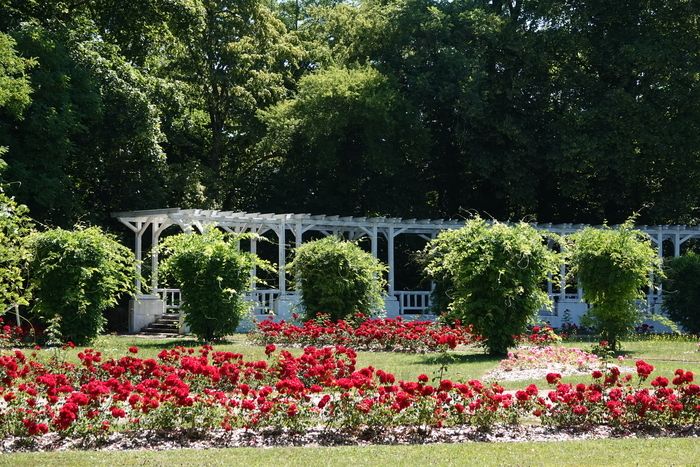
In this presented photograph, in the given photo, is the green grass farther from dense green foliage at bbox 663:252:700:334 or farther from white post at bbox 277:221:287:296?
dense green foliage at bbox 663:252:700:334

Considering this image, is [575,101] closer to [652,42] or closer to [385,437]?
[652,42]

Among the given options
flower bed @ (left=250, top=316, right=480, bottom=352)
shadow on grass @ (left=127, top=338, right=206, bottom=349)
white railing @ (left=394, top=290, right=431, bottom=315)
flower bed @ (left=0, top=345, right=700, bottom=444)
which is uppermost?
white railing @ (left=394, top=290, right=431, bottom=315)

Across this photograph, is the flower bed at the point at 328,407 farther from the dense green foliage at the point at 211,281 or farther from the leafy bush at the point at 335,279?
the leafy bush at the point at 335,279

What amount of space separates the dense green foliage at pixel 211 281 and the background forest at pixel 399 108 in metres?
8.02

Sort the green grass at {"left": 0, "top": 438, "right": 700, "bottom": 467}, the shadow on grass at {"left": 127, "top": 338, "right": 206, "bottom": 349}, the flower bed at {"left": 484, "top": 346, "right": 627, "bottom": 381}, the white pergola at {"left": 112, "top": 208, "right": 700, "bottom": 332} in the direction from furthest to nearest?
the white pergola at {"left": 112, "top": 208, "right": 700, "bottom": 332}, the shadow on grass at {"left": 127, "top": 338, "right": 206, "bottom": 349}, the flower bed at {"left": 484, "top": 346, "right": 627, "bottom": 381}, the green grass at {"left": 0, "top": 438, "right": 700, "bottom": 467}

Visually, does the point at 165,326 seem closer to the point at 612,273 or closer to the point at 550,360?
the point at 612,273

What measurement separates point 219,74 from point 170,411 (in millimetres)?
25247

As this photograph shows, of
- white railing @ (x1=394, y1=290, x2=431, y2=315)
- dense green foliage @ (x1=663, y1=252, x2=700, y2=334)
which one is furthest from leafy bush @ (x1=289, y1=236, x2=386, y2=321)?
dense green foliage @ (x1=663, y1=252, x2=700, y2=334)

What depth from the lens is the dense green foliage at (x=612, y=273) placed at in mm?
17922

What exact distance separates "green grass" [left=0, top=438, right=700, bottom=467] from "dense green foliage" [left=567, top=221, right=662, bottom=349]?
377 inches

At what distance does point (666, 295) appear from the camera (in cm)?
2578

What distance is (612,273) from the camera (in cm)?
1791

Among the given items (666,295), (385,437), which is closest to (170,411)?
(385,437)

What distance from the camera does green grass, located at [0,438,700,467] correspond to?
7.62 meters
